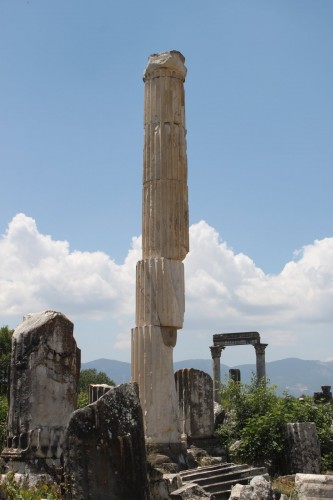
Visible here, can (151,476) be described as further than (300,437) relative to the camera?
No

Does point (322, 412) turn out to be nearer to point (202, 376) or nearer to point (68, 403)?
point (202, 376)

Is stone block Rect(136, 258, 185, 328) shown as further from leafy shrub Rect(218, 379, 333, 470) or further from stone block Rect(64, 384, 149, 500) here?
stone block Rect(64, 384, 149, 500)

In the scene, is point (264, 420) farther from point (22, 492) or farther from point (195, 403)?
point (22, 492)

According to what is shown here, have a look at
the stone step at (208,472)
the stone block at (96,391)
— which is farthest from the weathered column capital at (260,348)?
the stone step at (208,472)

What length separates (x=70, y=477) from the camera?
20.9 feet

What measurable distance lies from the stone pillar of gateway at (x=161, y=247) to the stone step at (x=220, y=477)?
175cm

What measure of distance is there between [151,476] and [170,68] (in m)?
9.67

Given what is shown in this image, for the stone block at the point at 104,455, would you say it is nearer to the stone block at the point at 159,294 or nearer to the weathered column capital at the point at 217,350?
the stone block at the point at 159,294

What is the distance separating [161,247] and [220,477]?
515 cm

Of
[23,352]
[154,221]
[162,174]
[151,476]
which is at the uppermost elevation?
[162,174]

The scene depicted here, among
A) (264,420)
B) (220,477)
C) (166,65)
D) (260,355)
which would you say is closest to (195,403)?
(264,420)

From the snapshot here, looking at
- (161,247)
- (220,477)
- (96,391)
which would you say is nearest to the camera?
(220,477)

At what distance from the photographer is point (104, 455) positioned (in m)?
6.40

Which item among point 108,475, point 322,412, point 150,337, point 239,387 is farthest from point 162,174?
point 108,475
